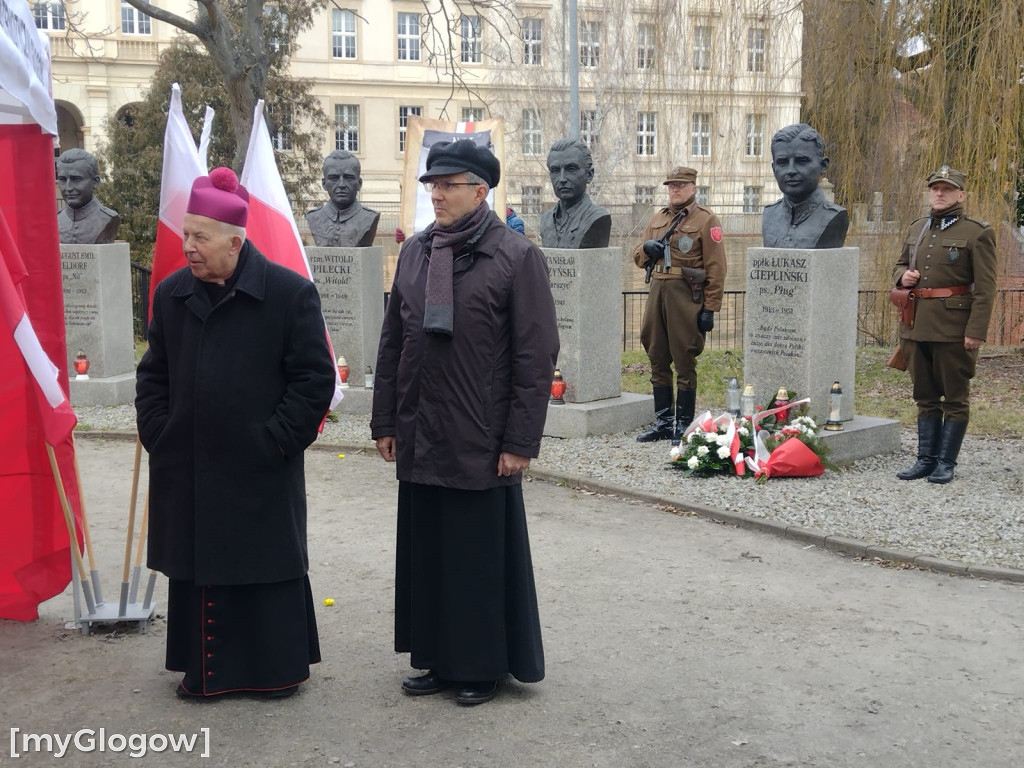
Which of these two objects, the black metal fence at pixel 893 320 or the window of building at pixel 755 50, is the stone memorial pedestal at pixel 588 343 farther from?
the window of building at pixel 755 50

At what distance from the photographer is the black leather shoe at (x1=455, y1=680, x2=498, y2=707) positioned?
4.52 metres

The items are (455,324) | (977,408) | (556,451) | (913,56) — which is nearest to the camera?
(455,324)

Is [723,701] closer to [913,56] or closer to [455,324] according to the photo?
[455,324]

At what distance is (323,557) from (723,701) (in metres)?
2.82

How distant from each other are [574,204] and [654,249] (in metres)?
1.08

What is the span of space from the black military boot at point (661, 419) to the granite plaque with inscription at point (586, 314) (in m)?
0.61

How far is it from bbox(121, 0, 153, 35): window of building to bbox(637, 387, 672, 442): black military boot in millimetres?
39754

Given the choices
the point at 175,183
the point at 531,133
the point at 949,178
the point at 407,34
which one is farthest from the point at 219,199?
the point at 407,34

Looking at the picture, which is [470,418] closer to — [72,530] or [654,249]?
[72,530]

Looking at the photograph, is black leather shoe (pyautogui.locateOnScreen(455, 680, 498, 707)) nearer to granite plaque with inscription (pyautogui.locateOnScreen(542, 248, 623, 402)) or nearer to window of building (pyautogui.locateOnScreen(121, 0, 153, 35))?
granite plaque with inscription (pyautogui.locateOnScreen(542, 248, 623, 402))

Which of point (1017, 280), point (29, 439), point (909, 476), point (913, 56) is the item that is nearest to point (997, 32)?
point (913, 56)

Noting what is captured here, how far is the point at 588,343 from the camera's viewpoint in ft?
34.8

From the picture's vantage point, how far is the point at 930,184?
8.39 meters

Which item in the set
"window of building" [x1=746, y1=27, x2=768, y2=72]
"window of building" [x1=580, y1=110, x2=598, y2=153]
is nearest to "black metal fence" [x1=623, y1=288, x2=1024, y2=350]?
"window of building" [x1=746, y1=27, x2=768, y2=72]
